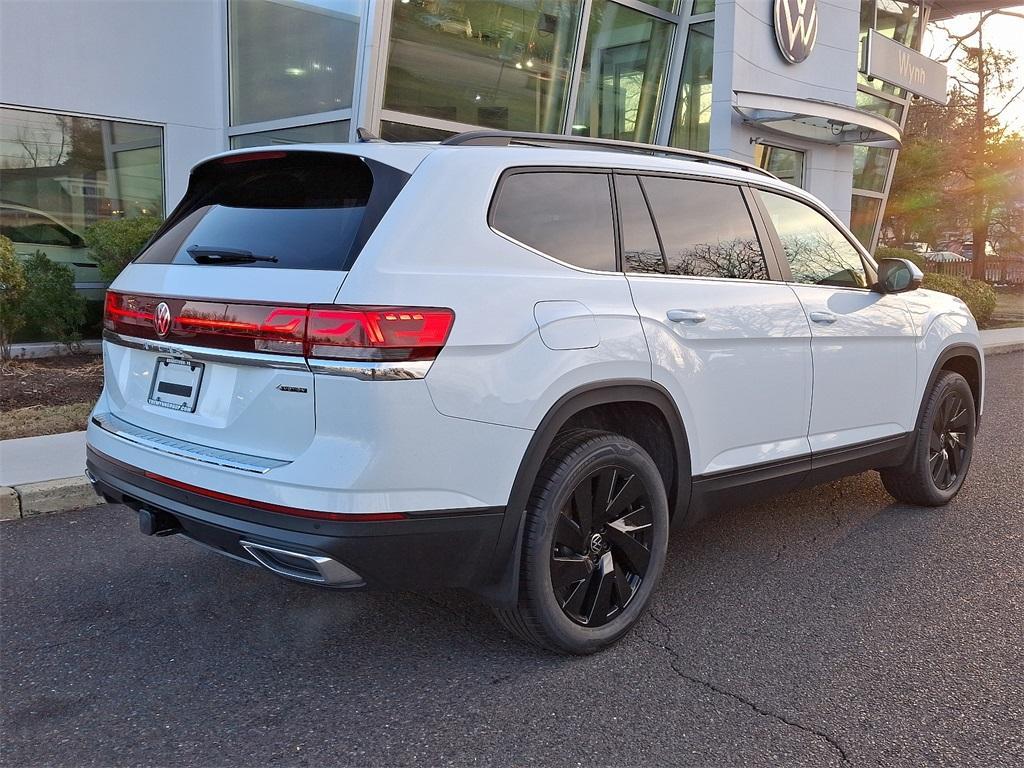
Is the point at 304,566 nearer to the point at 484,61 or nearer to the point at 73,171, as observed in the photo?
the point at 73,171

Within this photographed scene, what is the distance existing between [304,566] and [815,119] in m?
15.0

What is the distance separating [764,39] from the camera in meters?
15.5

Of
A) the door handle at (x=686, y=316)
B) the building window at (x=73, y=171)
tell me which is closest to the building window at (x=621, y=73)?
the building window at (x=73, y=171)

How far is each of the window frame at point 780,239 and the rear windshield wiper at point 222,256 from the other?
2378 millimetres

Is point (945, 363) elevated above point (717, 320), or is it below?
below

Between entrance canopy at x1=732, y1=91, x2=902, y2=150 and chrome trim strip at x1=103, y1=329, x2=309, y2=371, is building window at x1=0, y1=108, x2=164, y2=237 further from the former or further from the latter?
entrance canopy at x1=732, y1=91, x2=902, y2=150

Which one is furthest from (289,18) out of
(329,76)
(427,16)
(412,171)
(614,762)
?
(614,762)

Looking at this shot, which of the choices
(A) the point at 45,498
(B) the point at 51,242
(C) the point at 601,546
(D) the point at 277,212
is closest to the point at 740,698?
(C) the point at 601,546

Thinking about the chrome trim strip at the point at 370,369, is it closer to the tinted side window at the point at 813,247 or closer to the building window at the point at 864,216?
the tinted side window at the point at 813,247

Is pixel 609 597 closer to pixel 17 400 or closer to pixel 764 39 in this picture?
pixel 17 400

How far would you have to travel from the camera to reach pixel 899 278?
4586 millimetres

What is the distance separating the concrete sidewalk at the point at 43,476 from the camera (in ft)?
16.2

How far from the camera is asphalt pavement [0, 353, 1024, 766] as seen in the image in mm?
2693

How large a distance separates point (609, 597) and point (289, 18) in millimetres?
10085
